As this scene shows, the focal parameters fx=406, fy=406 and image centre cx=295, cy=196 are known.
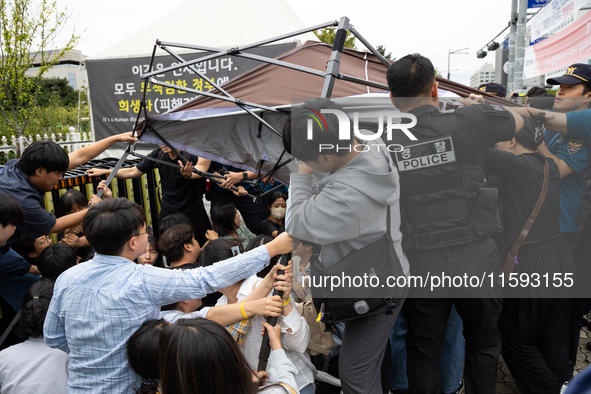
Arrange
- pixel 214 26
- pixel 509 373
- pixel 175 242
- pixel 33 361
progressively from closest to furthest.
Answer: pixel 33 361 → pixel 175 242 → pixel 509 373 → pixel 214 26

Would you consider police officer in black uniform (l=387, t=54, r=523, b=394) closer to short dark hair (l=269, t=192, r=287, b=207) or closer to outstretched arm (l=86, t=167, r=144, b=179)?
short dark hair (l=269, t=192, r=287, b=207)

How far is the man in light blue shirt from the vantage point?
1.63 m

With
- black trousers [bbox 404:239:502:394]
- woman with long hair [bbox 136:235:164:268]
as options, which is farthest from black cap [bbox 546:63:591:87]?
woman with long hair [bbox 136:235:164:268]

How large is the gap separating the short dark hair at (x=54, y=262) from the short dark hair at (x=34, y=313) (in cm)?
41

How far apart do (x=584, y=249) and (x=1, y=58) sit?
12.4 m

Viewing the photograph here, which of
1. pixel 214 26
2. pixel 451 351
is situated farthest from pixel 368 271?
pixel 214 26

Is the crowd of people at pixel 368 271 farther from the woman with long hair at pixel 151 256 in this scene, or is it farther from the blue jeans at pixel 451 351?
the woman with long hair at pixel 151 256

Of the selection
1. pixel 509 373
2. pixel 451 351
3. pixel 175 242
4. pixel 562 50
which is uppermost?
pixel 562 50

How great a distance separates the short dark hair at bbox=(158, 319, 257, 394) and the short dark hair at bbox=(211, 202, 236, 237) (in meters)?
2.11

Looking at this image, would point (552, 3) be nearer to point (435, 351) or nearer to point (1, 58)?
point (435, 351)

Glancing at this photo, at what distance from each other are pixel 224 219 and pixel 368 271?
1967mm

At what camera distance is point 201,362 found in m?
1.28

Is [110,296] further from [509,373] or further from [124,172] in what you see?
[124,172]

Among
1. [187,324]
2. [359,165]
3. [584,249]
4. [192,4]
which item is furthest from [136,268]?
[192,4]
